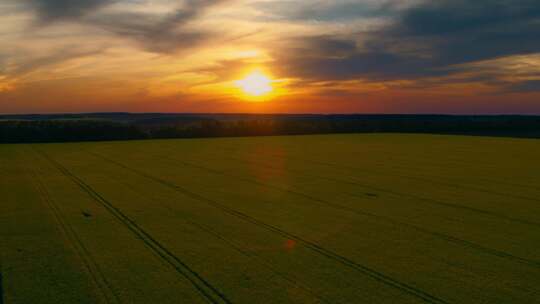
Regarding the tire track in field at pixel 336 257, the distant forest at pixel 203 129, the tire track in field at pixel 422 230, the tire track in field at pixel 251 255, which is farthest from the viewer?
the distant forest at pixel 203 129

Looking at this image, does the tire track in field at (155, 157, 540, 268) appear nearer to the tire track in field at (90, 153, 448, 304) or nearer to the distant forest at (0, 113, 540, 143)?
the tire track in field at (90, 153, 448, 304)

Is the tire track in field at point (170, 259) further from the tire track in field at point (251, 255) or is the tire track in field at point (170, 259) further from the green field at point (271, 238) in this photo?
the tire track in field at point (251, 255)

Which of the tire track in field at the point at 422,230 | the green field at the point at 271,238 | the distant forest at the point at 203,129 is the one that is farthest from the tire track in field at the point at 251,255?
the distant forest at the point at 203,129

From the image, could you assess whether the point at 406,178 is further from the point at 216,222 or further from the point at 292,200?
A: the point at 216,222

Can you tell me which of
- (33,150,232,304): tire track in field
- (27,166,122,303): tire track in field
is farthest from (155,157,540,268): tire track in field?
(27,166,122,303): tire track in field

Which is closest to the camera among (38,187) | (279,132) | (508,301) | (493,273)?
(508,301)

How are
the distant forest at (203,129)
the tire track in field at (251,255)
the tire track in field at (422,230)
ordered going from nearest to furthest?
the tire track in field at (251,255) → the tire track in field at (422,230) → the distant forest at (203,129)

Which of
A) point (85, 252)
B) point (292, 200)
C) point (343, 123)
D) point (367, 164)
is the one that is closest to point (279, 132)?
point (343, 123)

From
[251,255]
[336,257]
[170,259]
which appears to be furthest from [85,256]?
[336,257]
